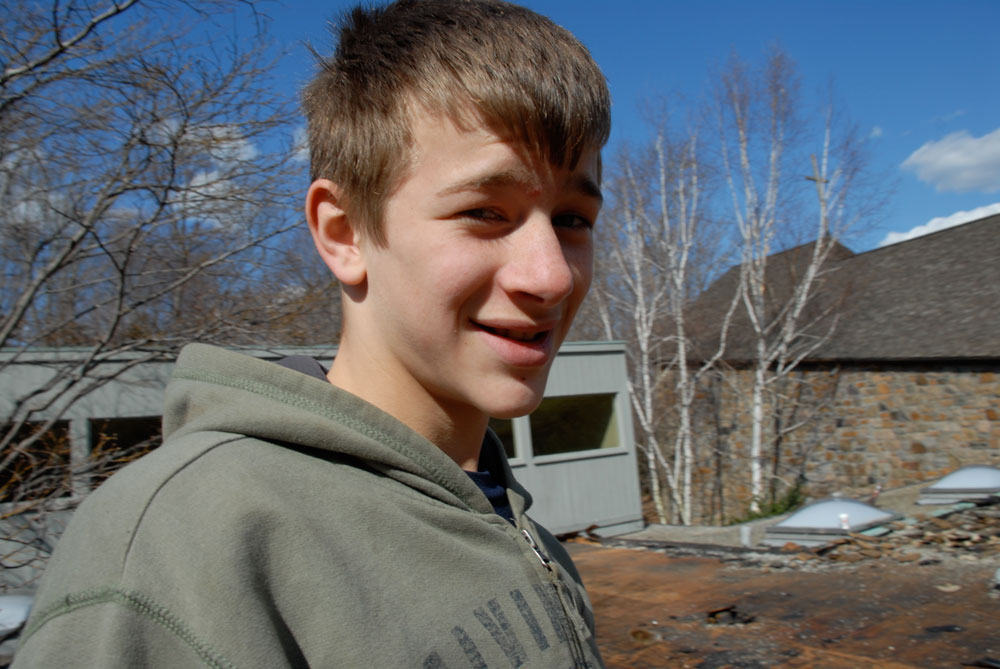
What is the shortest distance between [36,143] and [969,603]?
6.55 meters

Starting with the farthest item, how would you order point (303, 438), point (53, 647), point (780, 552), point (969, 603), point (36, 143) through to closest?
1. point (780, 552)
2. point (36, 143)
3. point (969, 603)
4. point (303, 438)
5. point (53, 647)

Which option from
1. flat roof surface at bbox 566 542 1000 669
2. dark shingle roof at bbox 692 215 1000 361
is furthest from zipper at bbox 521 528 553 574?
dark shingle roof at bbox 692 215 1000 361

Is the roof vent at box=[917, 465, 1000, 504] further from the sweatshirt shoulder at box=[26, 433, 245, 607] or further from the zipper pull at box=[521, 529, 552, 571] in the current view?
the sweatshirt shoulder at box=[26, 433, 245, 607]

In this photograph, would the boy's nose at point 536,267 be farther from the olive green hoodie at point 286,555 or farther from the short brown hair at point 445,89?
the olive green hoodie at point 286,555

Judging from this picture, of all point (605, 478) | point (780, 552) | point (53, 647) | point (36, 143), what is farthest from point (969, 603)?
point (605, 478)

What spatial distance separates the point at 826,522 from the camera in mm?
6938

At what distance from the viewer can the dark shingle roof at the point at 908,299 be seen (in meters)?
15.7

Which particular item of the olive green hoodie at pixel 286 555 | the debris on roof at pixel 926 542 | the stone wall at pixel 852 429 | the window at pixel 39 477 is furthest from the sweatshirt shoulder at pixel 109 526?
the stone wall at pixel 852 429

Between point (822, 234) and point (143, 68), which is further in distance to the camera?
point (822, 234)

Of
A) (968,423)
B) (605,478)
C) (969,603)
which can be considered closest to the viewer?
(969,603)

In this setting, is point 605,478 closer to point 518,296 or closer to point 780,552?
point 780,552

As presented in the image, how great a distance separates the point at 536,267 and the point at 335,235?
1.06 ft

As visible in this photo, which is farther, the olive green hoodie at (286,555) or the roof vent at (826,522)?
the roof vent at (826,522)

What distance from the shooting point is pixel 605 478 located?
13.7 metres
